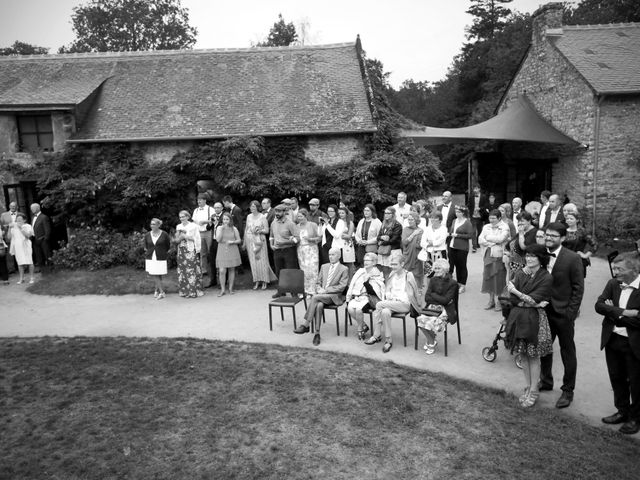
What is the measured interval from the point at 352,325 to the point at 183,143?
31.2ft

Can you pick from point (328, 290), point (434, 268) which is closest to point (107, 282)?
point (328, 290)

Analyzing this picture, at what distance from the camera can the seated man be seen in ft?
26.2

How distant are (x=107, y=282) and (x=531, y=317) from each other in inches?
389

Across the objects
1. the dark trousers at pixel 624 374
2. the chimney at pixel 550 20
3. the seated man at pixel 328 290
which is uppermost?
the chimney at pixel 550 20

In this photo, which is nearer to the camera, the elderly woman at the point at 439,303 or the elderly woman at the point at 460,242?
the elderly woman at the point at 439,303

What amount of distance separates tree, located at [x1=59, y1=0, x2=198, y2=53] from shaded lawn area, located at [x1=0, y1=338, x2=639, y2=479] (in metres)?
33.2

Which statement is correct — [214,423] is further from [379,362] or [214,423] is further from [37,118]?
[37,118]

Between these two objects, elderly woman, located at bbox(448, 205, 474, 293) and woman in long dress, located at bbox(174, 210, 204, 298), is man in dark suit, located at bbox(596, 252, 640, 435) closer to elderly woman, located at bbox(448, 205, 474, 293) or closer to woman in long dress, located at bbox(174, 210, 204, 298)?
elderly woman, located at bbox(448, 205, 474, 293)

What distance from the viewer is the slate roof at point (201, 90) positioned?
15.5 m

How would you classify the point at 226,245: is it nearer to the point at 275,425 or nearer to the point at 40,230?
the point at 40,230

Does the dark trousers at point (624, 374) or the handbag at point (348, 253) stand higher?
the handbag at point (348, 253)

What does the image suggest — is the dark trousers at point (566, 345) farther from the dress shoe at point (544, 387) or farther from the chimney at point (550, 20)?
the chimney at point (550, 20)

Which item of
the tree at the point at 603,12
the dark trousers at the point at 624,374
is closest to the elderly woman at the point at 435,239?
the dark trousers at the point at 624,374

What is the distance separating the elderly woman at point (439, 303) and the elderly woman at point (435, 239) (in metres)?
2.60
